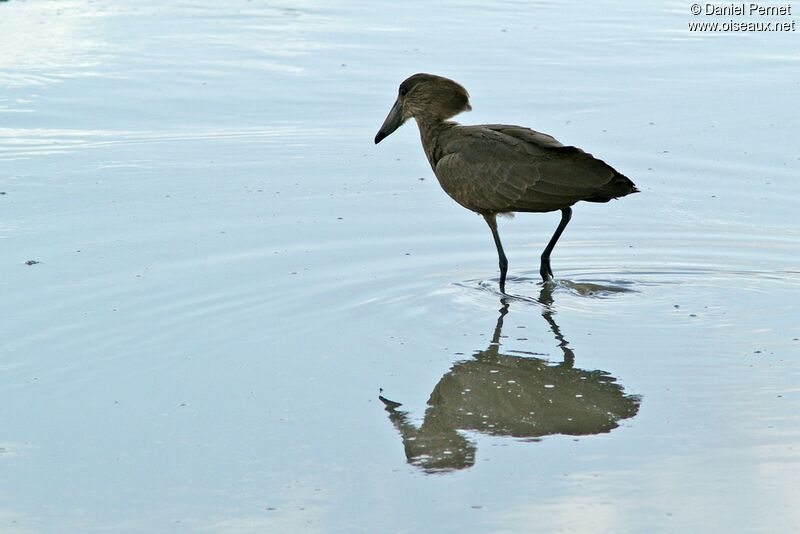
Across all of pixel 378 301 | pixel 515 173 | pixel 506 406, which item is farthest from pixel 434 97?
pixel 506 406

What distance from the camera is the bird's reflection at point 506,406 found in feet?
17.9

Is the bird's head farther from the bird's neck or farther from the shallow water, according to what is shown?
the shallow water

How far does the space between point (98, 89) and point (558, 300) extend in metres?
5.86

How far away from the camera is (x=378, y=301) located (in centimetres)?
725

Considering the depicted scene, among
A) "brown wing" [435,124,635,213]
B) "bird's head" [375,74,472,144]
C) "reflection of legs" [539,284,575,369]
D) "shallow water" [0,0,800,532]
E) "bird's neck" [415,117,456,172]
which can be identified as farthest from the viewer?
"bird's head" [375,74,472,144]

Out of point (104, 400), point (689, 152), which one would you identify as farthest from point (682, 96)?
point (104, 400)

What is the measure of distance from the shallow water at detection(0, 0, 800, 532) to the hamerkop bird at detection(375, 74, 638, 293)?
447mm

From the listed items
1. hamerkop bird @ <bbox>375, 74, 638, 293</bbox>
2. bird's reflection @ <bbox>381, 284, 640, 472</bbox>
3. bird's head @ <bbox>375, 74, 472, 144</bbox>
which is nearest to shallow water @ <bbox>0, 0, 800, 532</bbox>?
bird's reflection @ <bbox>381, 284, 640, 472</bbox>

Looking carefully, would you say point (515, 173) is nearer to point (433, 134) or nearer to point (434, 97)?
point (433, 134)

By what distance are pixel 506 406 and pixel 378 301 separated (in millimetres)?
1512

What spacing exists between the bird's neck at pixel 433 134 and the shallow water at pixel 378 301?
0.52 m

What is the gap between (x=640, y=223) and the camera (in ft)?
28.7

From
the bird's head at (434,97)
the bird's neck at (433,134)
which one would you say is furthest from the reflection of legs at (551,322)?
the bird's head at (434,97)

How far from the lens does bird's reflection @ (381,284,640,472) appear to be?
215 inches
